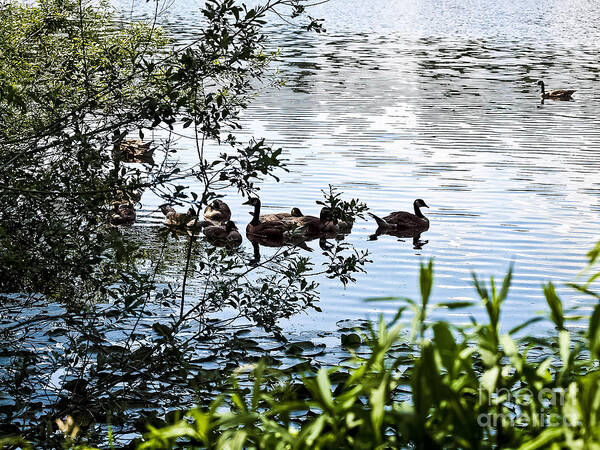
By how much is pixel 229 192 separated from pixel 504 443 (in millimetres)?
15548

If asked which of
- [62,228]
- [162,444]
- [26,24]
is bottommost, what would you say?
[62,228]

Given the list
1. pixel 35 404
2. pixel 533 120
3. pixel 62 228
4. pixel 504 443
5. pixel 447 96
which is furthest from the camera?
pixel 447 96

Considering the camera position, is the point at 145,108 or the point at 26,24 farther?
the point at 26,24

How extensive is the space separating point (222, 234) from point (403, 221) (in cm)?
312

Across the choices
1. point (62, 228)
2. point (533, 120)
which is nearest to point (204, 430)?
point (62, 228)

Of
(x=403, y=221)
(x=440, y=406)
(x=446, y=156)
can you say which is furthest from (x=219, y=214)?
(x=440, y=406)

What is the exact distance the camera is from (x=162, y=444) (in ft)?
8.80

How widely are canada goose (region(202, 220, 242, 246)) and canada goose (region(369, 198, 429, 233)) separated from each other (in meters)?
2.39

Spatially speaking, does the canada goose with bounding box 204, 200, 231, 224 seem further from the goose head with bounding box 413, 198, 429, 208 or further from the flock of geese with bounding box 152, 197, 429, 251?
the goose head with bounding box 413, 198, 429, 208

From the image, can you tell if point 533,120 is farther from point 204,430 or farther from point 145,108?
point 204,430

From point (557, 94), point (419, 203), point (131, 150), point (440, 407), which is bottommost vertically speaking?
point (557, 94)

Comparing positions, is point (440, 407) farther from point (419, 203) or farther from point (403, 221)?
point (419, 203)

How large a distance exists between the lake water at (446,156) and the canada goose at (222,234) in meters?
0.97

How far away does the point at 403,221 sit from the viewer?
15023 millimetres
